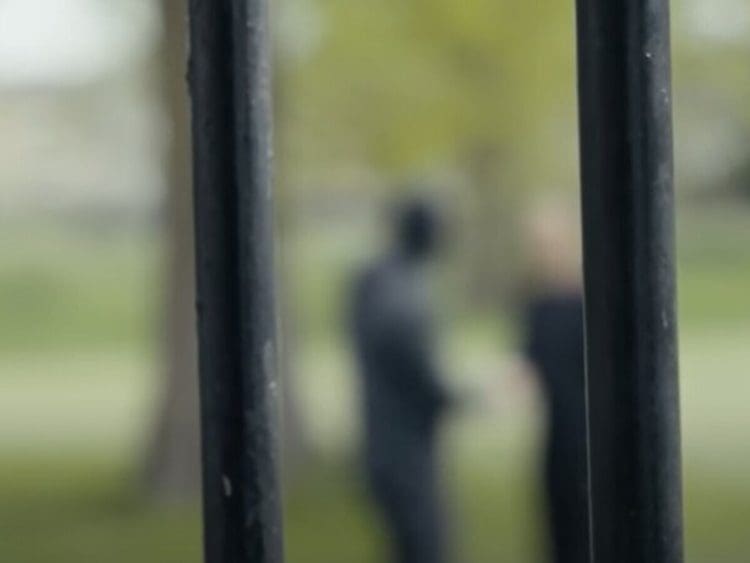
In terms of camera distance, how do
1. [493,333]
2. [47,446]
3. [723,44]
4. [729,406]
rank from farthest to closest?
[493,333]
[729,406]
[47,446]
[723,44]

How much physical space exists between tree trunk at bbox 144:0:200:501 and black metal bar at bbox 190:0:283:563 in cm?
1164

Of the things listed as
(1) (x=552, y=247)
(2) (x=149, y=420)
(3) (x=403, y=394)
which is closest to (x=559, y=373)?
(1) (x=552, y=247)

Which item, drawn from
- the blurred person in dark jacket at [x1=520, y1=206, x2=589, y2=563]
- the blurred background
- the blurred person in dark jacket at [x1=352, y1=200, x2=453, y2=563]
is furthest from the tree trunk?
the blurred person in dark jacket at [x1=520, y1=206, x2=589, y2=563]

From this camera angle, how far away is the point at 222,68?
4.11 ft

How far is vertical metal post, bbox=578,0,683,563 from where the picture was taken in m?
1.23

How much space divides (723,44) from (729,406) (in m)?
4.28

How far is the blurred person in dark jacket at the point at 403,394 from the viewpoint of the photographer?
22.2 feet

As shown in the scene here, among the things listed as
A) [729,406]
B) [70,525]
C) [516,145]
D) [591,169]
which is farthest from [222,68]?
[729,406]

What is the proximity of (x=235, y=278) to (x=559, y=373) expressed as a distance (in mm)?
5144

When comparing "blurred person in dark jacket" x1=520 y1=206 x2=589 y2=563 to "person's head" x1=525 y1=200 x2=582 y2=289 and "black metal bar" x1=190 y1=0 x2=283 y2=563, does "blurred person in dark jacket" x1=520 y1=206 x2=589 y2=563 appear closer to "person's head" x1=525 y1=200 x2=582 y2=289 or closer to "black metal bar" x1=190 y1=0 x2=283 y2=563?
"person's head" x1=525 y1=200 x2=582 y2=289

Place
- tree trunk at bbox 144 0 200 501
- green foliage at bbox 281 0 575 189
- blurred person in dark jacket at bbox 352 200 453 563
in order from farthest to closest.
Answer: green foliage at bbox 281 0 575 189
tree trunk at bbox 144 0 200 501
blurred person in dark jacket at bbox 352 200 453 563

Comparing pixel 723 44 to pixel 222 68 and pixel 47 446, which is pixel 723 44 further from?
pixel 222 68

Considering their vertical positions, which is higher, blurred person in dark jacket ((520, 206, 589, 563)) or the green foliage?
the green foliage

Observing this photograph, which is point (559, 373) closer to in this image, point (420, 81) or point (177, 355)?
point (177, 355)
